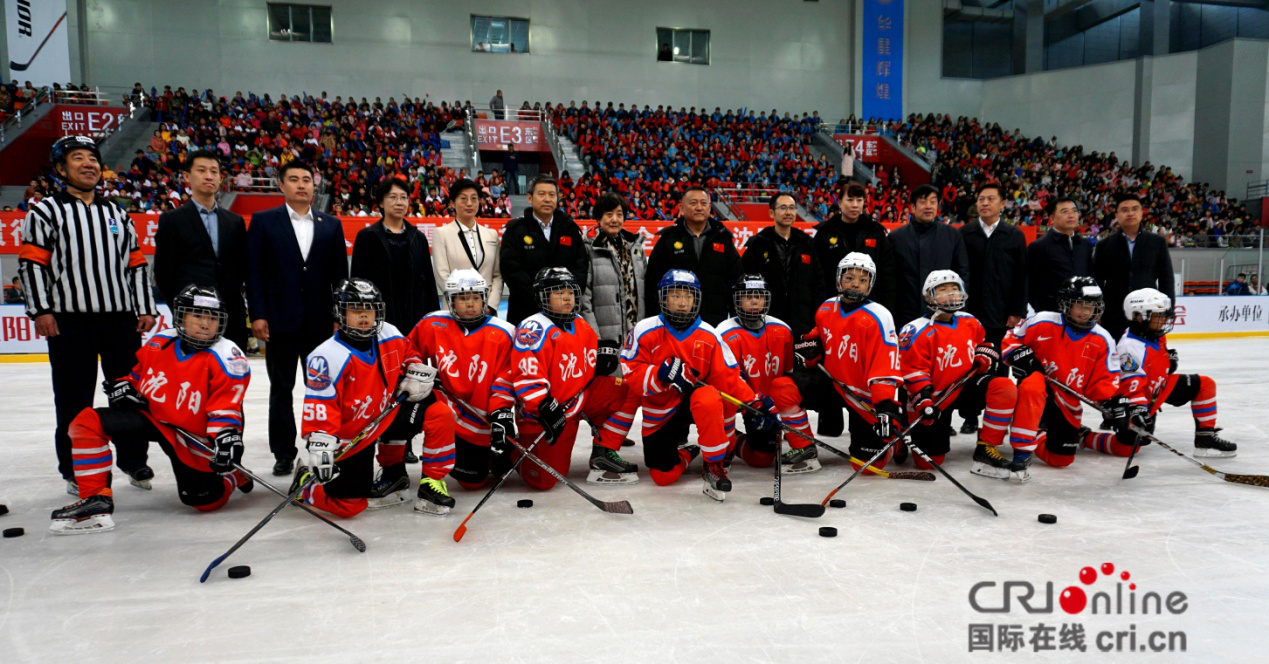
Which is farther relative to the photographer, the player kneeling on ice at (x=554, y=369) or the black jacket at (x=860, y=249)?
the black jacket at (x=860, y=249)

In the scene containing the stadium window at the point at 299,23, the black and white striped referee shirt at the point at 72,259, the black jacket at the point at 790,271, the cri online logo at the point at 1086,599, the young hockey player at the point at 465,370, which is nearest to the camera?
the cri online logo at the point at 1086,599

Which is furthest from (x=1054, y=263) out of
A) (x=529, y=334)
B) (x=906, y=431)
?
(x=529, y=334)

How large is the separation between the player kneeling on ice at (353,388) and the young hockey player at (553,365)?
51 centimetres

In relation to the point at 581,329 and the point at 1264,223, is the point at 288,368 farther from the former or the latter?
the point at 1264,223

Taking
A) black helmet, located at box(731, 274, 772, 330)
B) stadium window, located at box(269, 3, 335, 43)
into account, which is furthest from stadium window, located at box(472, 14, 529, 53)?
black helmet, located at box(731, 274, 772, 330)

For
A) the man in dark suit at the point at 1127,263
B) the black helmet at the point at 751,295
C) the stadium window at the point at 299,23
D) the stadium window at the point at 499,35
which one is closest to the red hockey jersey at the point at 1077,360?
the man in dark suit at the point at 1127,263

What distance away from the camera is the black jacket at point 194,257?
409 cm

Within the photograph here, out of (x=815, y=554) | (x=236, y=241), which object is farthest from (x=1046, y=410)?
(x=236, y=241)

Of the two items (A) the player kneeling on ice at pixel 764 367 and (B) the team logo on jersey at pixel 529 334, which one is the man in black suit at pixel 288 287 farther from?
(A) the player kneeling on ice at pixel 764 367

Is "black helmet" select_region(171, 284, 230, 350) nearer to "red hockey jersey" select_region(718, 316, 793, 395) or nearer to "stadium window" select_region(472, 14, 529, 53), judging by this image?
"red hockey jersey" select_region(718, 316, 793, 395)

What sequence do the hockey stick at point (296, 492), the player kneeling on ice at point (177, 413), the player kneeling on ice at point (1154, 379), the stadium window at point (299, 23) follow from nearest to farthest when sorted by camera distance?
the hockey stick at point (296, 492) < the player kneeling on ice at point (177, 413) < the player kneeling on ice at point (1154, 379) < the stadium window at point (299, 23)

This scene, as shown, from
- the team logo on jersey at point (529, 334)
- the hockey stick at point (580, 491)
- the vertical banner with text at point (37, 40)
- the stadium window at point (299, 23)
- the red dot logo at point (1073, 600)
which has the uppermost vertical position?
the stadium window at point (299, 23)

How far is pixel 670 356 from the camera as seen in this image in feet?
13.7

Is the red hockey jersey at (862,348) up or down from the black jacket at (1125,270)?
down
